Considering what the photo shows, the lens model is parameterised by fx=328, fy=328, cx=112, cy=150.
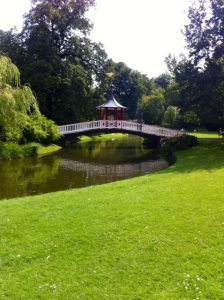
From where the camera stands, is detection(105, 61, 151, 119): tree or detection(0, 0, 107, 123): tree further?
detection(105, 61, 151, 119): tree

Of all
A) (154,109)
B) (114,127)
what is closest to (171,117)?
(154,109)

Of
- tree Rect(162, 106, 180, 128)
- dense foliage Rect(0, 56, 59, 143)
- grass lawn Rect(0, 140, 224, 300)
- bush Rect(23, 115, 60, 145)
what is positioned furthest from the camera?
tree Rect(162, 106, 180, 128)

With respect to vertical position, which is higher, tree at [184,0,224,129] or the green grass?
tree at [184,0,224,129]

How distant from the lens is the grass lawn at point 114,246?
5.13 meters

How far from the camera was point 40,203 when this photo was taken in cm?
969

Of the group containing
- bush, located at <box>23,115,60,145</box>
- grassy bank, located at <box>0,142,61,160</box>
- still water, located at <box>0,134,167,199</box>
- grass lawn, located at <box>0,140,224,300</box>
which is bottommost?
still water, located at <box>0,134,167,199</box>

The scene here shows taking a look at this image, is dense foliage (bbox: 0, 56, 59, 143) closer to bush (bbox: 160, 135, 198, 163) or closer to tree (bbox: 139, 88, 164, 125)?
bush (bbox: 160, 135, 198, 163)

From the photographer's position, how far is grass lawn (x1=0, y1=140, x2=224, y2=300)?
513 cm

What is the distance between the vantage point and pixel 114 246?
21.2ft

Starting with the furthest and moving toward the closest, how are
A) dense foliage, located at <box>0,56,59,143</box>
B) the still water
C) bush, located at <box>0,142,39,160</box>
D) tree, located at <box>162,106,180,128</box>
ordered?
tree, located at <box>162,106,180,128</box> < bush, located at <box>0,142,39,160</box> < dense foliage, located at <box>0,56,59,143</box> < the still water

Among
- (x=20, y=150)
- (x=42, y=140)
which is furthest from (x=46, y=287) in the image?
(x=42, y=140)

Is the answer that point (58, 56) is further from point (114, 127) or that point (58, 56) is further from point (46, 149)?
point (46, 149)

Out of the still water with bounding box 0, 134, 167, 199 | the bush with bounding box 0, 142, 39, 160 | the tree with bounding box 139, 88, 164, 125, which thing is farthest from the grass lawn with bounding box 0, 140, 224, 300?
the tree with bounding box 139, 88, 164, 125

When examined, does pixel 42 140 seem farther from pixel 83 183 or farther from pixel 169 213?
pixel 169 213
